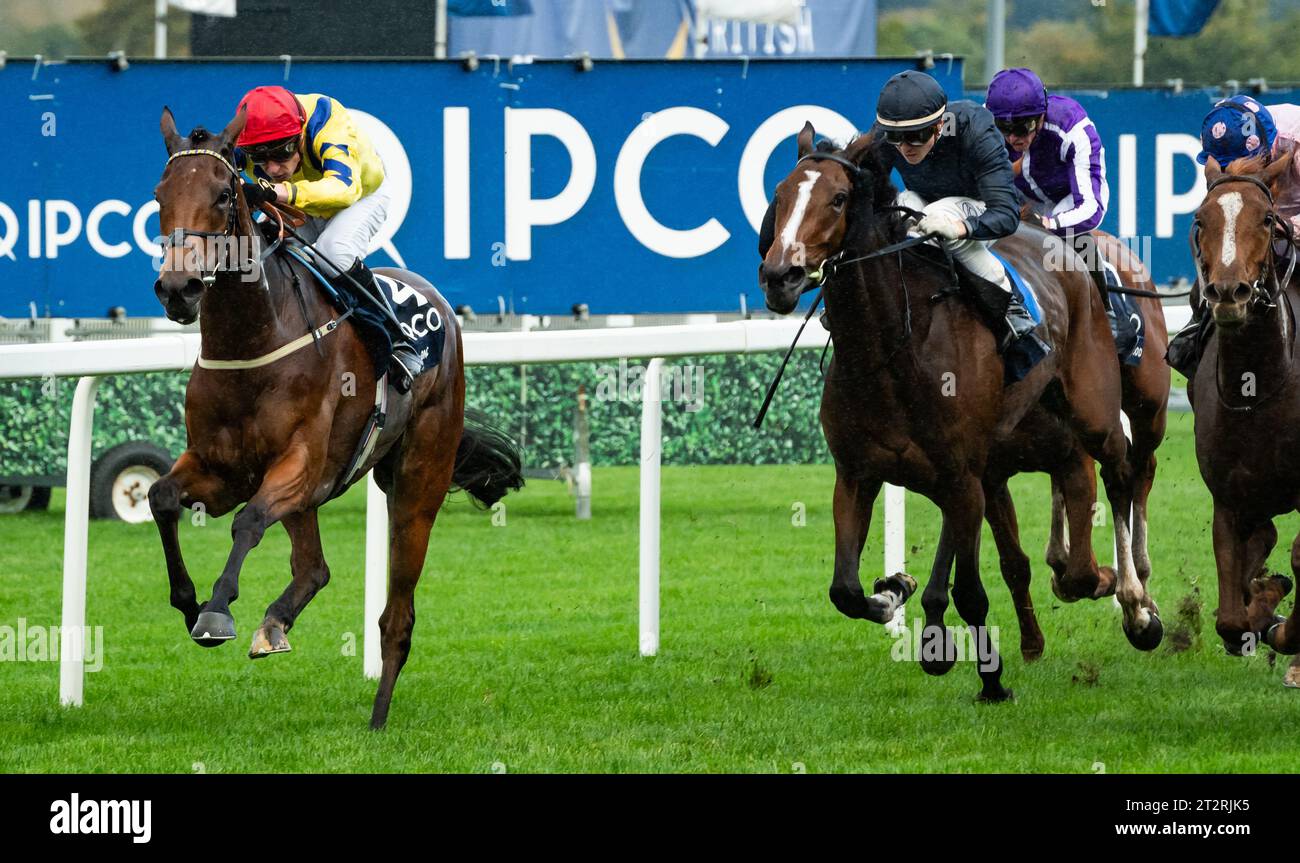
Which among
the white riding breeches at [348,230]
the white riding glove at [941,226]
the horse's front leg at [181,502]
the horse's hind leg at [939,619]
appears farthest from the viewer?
the horse's hind leg at [939,619]

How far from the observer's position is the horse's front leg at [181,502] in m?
5.04

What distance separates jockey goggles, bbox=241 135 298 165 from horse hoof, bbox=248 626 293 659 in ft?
4.42

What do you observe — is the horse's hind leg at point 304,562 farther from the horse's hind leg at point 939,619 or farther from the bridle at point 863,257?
the horse's hind leg at point 939,619

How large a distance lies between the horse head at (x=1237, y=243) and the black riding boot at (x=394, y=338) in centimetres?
225

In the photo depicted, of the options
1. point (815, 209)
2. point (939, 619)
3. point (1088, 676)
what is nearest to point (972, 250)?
point (815, 209)

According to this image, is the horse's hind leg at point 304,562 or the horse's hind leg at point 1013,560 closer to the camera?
the horse's hind leg at point 304,562

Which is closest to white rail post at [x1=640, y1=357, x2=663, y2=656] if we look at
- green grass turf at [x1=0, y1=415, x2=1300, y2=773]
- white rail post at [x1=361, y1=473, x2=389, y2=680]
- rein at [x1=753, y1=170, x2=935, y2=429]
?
green grass turf at [x1=0, y1=415, x2=1300, y2=773]

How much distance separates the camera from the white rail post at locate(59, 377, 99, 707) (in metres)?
5.91

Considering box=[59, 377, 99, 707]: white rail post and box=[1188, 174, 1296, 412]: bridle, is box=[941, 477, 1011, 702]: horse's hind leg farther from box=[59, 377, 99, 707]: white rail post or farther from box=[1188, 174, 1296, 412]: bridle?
box=[59, 377, 99, 707]: white rail post

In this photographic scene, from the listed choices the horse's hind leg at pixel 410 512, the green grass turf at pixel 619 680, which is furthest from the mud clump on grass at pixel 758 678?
the horse's hind leg at pixel 410 512

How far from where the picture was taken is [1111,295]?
676 cm
